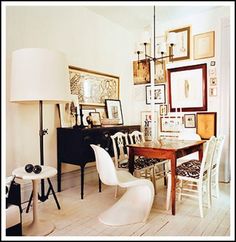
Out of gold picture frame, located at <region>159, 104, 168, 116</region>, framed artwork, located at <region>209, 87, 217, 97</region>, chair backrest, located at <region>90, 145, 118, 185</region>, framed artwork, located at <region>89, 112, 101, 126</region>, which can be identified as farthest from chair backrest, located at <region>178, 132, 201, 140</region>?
chair backrest, located at <region>90, 145, 118, 185</region>

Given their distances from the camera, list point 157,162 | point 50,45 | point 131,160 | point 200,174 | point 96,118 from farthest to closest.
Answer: point 96,118, point 157,162, point 50,45, point 131,160, point 200,174

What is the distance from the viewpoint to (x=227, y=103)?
4043mm

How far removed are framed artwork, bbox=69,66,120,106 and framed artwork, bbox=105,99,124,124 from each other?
89 millimetres

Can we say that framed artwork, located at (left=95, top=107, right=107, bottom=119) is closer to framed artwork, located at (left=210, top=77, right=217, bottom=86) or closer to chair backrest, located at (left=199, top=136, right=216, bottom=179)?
framed artwork, located at (left=210, top=77, right=217, bottom=86)

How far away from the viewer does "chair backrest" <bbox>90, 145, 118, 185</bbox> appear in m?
2.50

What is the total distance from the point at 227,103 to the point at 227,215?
196 cm

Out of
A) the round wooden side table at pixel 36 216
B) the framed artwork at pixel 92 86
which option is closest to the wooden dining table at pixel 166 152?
the round wooden side table at pixel 36 216

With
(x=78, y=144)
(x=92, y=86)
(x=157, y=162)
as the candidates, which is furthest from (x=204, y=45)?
(x=78, y=144)

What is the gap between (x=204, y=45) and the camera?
428cm

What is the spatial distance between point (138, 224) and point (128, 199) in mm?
383

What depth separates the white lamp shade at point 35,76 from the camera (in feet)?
8.38

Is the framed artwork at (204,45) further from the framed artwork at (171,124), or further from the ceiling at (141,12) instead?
the framed artwork at (171,124)

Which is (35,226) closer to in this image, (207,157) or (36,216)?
(36,216)

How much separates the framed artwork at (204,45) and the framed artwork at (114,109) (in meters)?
1.65
